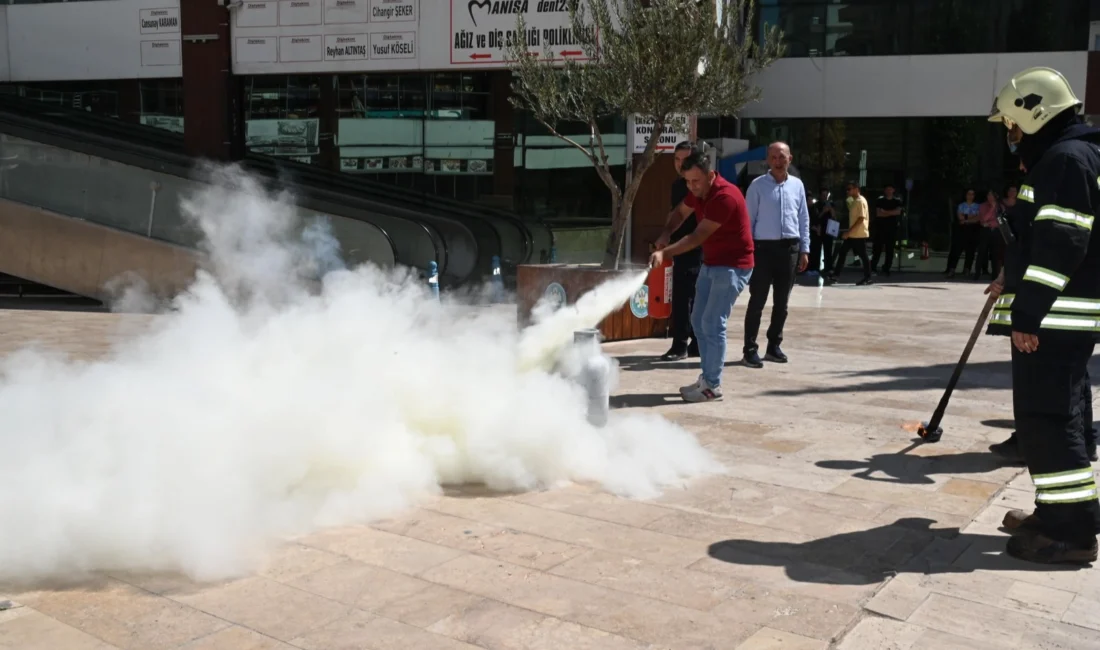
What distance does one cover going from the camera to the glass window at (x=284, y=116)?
17.8m

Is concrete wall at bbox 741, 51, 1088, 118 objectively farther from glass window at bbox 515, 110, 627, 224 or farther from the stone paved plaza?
the stone paved plaza

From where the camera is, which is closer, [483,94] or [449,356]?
[449,356]

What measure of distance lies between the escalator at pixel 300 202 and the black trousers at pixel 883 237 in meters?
6.45

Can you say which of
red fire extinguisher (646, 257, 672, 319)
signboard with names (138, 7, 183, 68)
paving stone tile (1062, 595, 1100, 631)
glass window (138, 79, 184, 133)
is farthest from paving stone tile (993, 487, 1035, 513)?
glass window (138, 79, 184, 133)

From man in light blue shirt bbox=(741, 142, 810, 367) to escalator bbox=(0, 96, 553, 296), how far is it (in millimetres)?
5982

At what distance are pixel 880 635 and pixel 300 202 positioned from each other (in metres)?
11.6

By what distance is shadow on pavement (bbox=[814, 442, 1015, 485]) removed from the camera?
5711mm

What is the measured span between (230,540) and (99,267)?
10.6 meters

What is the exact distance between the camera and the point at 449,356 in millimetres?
5691

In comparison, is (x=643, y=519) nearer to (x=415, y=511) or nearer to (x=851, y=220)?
(x=415, y=511)

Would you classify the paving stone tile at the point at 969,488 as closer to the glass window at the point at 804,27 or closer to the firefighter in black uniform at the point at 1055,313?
the firefighter in black uniform at the point at 1055,313

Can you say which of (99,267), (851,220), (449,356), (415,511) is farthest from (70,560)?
(851,220)

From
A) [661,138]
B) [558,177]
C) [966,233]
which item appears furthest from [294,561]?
[966,233]

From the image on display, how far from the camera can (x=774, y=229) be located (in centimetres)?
887
